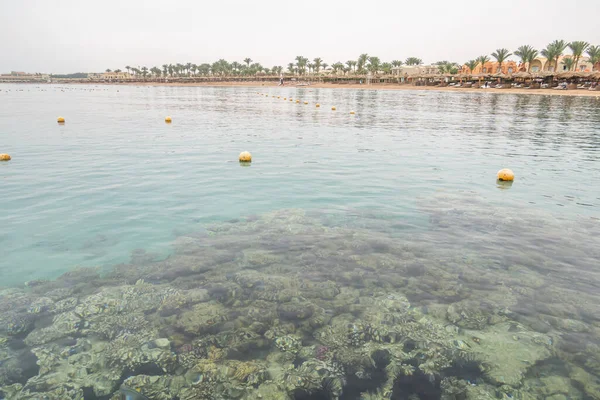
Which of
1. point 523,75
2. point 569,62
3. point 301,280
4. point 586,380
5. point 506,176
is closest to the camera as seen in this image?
point 586,380

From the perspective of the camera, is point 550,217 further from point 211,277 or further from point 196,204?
point 196,204

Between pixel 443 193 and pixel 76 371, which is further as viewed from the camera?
pixel 443 193

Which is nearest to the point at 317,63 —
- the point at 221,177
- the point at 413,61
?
the point at 413,61

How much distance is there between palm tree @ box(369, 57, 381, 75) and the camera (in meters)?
147

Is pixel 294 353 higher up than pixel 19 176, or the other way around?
pixel 19 176

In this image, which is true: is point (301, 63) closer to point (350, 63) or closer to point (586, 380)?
point (350, 63)

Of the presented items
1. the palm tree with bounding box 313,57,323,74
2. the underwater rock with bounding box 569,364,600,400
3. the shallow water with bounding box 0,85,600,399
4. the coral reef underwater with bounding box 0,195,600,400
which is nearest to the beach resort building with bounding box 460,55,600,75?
the palm tree with bounding box 313,57,323,74

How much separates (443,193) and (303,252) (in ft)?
22.3

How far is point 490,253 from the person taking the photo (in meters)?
8.34

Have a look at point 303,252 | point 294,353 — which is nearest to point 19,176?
point 303,252

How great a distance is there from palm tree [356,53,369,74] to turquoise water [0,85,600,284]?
455 feet

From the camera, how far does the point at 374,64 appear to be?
5822 inches

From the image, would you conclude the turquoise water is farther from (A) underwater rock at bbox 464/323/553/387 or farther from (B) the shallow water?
(A) underwater rock at bbox 464/323/553/387

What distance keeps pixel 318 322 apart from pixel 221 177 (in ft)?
32.2
